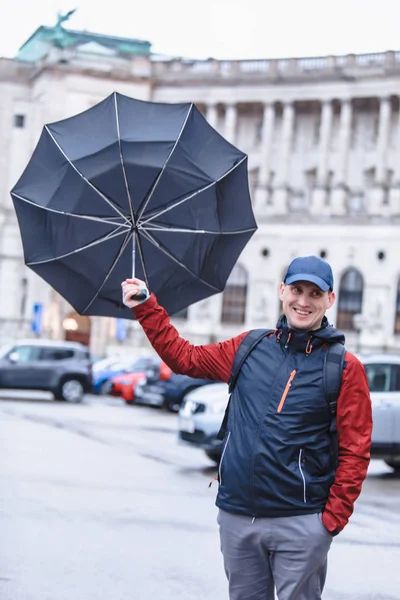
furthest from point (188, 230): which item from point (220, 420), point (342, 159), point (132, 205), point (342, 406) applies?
point (342, 159)

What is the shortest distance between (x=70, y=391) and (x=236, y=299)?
107 feet

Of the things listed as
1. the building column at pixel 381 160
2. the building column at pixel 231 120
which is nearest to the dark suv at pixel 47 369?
the building column at pixel 381 160

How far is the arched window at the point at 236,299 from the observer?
203 ft

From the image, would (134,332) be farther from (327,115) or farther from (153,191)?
(153,191)

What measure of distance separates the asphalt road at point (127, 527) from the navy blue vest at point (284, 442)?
2.94 metres

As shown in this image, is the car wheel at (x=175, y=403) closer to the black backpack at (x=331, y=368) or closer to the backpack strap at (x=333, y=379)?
the black backpack at (x=331, y=368)

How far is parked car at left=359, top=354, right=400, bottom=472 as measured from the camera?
15.8 m

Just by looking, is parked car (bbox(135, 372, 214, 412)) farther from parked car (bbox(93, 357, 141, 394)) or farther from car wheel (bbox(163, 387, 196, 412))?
parked car (bbox(93, 357, 141, 394))

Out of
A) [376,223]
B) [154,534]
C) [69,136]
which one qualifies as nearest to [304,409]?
[69,136]

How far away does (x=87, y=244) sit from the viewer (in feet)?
19.5

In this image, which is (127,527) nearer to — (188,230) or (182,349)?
(188,230)

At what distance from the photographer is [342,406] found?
4535mm

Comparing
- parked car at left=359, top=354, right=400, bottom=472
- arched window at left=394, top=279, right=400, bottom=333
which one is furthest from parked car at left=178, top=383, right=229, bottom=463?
arched window at left=394, top=279, right=400, bottom=333

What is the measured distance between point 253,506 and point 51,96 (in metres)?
62.5
